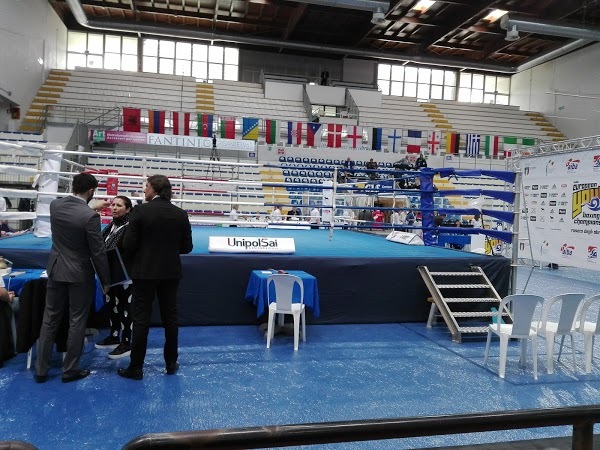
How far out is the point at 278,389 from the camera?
319 centimetres

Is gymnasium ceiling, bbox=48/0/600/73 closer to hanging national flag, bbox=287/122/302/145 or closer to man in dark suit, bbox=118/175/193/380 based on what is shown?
hanging national flag, bbox=287/122/302/145

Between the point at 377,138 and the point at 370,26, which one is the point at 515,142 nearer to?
the point at 377,138

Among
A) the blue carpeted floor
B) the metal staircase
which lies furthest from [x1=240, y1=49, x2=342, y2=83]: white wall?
the blue carpeted floor

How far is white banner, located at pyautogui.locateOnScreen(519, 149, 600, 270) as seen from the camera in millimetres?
8938

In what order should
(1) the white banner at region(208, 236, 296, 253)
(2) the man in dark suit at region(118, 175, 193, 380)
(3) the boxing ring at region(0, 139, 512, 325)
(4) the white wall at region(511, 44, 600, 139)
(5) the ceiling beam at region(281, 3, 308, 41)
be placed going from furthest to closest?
(4) the white wall at region(511, 44, 600, 139)
(5) the ceiling beam at region(281, 3, 308, 41)
(1) the white banner at region(208, 236, 296, 253)
(3) the boxing ring at region(0, 139, 512, 325)
(2) the man in dark suit at region(118, 175, 193, 380)

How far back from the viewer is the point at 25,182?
1122cm

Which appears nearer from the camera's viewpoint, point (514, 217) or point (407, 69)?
point (514, 217)

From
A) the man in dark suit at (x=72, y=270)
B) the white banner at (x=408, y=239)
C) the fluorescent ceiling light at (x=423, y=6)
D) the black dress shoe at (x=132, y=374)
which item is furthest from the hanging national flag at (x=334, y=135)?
the black dress shoe at (x=132, y=374)

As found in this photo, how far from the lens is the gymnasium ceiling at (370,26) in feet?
52.1

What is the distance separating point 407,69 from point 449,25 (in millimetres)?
5314

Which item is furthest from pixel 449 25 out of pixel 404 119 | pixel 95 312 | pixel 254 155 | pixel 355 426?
pixel 355 426

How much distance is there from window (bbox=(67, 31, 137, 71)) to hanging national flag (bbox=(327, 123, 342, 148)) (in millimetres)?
9958

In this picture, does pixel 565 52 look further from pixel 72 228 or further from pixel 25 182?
pixel 72 228

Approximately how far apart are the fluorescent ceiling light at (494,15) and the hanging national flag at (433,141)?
4617 mm
